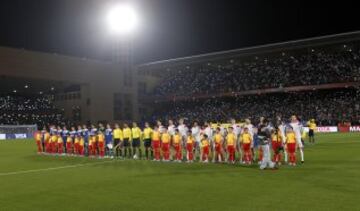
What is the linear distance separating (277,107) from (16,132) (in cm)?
3549

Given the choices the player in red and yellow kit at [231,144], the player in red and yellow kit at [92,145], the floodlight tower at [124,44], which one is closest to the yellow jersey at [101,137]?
the player in red and yellow kit at [92,145]

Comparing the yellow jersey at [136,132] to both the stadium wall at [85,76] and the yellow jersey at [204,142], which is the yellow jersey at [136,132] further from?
the stadium wall at [85,76]

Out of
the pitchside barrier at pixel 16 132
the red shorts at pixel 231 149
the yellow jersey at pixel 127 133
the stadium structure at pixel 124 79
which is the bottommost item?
the red shorts at pixel 231 149

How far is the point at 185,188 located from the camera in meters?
11.7

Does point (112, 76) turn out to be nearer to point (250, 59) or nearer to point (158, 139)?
point (250, 59)

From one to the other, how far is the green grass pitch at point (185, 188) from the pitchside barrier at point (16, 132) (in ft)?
123

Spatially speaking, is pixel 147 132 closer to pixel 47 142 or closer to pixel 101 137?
pixel 101 137

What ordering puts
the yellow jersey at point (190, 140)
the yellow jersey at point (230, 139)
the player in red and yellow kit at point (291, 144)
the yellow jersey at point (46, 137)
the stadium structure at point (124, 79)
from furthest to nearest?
the stadium structure at point (124, 79)
the yellow jersey at point (46, 137)
the yellow jersey at point (190, 140)
the yellow jersey at point (230, 139)
the player in red and yellow kit at point (291, 144)

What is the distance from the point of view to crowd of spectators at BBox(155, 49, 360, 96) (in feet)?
188

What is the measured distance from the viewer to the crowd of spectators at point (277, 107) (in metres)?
53.6

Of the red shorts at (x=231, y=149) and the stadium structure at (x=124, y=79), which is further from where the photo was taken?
the stadium structure at (x=124, y=79)

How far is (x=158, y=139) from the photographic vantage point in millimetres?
20922

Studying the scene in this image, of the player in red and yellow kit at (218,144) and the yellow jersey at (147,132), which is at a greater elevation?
the yellow jersey at (147,132)

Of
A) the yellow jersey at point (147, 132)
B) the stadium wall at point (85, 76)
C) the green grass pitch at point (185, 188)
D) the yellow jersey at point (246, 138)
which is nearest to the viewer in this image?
the green grass pitch at point (185, 188)
